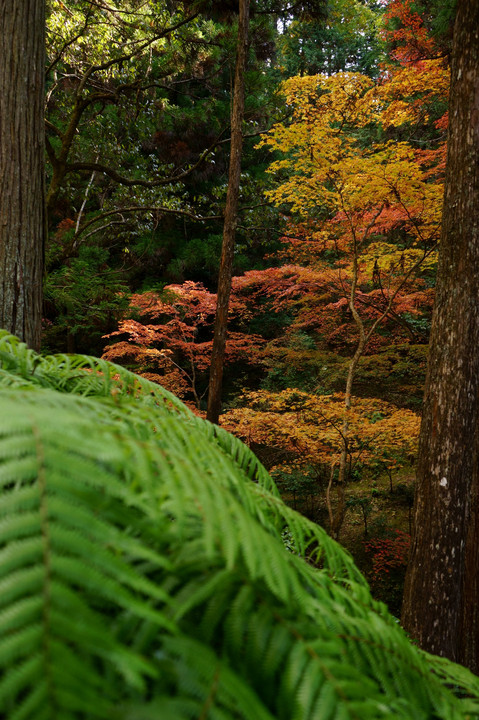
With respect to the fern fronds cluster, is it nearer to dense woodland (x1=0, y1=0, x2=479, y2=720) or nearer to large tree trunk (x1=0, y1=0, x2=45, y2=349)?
dense woodland (x1=0, y1=0, x2=479, y2=720)

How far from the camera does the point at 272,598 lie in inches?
20.3

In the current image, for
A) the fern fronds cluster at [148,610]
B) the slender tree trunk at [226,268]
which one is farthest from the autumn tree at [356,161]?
the fern fronds cluster at [148,610]

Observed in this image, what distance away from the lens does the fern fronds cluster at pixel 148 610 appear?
0.31 metres

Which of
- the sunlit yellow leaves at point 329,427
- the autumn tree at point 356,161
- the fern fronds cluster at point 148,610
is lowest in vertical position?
the sunlit yellow leaves at point 329,427

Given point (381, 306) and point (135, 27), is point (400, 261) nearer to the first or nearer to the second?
point (381, 306)

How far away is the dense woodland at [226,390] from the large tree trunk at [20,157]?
66 mm

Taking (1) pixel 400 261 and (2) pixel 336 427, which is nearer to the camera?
(2) pixel 336 427

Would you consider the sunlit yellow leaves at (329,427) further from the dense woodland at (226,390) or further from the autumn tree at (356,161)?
the autumn tree at (356,161)

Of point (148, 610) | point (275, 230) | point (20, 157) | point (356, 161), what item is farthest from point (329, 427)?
point (148, 610)

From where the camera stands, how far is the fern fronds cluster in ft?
1.01

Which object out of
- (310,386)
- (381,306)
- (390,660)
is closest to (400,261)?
(381,306)

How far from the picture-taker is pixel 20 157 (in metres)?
2.00

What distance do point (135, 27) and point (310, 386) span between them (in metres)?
6.99

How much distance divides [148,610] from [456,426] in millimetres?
2777
